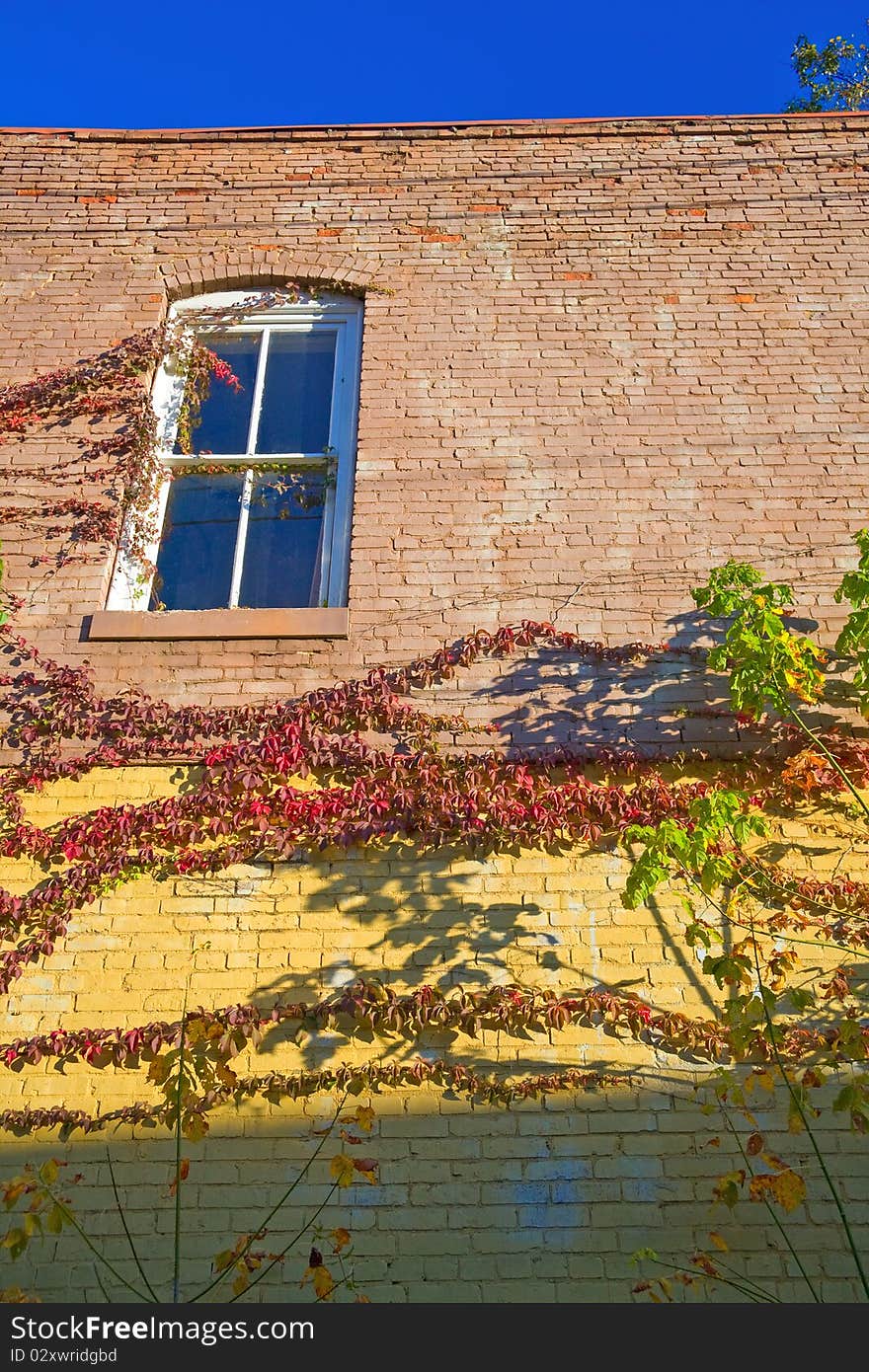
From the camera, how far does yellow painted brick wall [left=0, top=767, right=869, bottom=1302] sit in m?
4.38

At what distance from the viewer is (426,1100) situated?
4.69 meters

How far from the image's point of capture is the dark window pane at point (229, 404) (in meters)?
6.96

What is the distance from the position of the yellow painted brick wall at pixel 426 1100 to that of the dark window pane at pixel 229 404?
91.0 inches

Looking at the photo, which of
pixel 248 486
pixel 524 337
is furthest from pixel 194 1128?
pixel 524 337

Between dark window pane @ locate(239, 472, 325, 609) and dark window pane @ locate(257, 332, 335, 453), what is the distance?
10.4 inches

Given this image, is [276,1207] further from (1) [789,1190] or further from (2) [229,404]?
(2) [229,404]

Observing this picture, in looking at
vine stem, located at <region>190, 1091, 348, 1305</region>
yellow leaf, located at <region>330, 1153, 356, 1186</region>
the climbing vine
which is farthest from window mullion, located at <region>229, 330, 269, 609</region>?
→ yellow leaf, located at <region>330, 1153, 356, 1186</region>

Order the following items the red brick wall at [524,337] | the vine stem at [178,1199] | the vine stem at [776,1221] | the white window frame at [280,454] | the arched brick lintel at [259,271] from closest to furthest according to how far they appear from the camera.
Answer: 1. the vine stem at [178,1199]
2. the vine stem at [776,1221]
3. the red brick wall at [524,337]
4. the white window frame at [280,454]
5. the arched brick lintel at [259,271]

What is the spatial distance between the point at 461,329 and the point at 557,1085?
4.27 meters

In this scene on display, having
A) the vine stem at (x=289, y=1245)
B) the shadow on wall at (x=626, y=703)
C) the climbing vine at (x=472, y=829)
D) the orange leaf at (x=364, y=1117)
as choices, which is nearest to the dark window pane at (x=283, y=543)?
the climbing vine at (x=472, y=829)

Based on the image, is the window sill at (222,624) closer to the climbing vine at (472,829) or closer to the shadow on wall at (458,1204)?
the climbing vine at (472,829)

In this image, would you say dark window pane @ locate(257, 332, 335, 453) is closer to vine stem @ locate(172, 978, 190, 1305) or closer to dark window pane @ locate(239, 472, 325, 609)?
dark window pane @ locate(239, 472, 325, 609)
